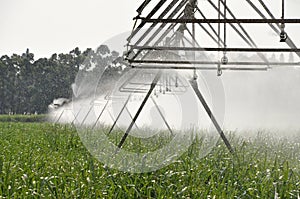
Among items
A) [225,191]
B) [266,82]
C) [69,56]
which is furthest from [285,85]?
[69,56]

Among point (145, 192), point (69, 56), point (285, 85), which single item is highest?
point (69, 56)

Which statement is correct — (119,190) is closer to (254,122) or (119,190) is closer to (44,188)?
(44,188)

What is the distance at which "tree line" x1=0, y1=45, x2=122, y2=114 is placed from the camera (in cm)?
6856

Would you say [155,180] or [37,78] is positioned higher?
[37,78]

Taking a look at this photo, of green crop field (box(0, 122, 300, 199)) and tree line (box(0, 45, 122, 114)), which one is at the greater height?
tree line (box(0, 45, 122, 114))

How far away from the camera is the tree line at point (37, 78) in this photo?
2699 inches

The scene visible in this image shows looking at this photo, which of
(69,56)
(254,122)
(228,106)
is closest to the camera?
(254,122)

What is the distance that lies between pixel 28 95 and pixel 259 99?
47.5m

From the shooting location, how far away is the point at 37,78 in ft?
243

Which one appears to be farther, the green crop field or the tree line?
the tree line

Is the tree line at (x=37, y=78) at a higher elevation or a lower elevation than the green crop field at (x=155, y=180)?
higher

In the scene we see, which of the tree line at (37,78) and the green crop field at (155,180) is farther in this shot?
the tree line at (37,78)

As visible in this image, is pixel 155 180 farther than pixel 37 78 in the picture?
No

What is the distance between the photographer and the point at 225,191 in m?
4.62
